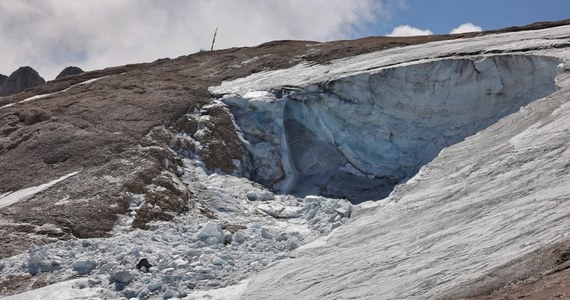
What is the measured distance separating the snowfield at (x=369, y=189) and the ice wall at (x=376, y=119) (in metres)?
0.04

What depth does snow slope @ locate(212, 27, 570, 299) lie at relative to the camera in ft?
44.8

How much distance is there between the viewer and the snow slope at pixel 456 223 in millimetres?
13656

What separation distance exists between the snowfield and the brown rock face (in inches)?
1071

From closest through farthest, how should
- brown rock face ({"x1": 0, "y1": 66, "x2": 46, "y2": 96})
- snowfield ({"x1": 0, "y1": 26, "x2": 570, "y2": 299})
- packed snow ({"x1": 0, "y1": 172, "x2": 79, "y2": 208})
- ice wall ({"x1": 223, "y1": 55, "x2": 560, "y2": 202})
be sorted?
1. snowfield ({"x1": 0, "y1": 26, "x2": 570, "y2": 299})
2. packed snow ({"x1": 0, "y1": 172, "x2": 79, "y2": 208})
3. ice wall ({"x1": 223, "y1": 55, "x2": 560, "y2": 202})
4. brown rock face ({"x1": 0, "y1": 66, "x2": 46, "y2": 96})

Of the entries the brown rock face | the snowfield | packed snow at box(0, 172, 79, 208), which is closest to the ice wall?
the snowfield

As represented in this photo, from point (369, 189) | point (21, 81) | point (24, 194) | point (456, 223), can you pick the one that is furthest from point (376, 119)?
point (21, 81)

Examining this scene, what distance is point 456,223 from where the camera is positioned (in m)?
15.6

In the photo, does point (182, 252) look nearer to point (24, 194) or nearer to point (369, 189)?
point (24, 194)

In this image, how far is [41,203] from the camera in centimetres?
2011

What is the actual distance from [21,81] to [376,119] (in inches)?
1356

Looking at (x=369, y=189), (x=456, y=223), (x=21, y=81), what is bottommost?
(x=456, y=223)

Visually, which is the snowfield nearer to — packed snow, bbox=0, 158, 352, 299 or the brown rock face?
packed snow, bbox=0, 158, 352, 299

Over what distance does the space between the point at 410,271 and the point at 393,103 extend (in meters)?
10.9

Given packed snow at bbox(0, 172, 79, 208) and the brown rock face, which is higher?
the brown rock face
